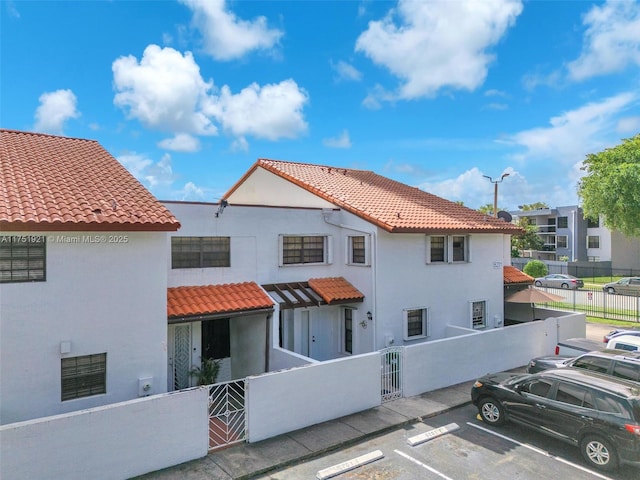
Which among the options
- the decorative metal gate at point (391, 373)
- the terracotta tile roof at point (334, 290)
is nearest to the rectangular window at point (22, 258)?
the terracotta tile roof at point (334, 290)

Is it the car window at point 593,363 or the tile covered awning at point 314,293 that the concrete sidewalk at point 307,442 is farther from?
the tile covered awning at point 314,293

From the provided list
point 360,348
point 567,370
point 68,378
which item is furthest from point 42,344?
point 567,370

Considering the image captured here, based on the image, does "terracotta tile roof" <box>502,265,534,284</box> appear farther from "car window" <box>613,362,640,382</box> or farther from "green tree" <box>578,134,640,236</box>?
"green tree" <box>578,134,640,236</box>

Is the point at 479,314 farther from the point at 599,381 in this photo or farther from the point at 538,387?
the point at 599,381

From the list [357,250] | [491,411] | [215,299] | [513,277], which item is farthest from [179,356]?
[513,277]

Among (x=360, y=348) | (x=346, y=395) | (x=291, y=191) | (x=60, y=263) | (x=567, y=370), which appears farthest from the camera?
(x=291, y=191)

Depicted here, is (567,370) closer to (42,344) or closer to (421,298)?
(421,298)
